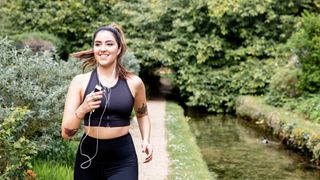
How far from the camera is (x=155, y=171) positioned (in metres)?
8.81

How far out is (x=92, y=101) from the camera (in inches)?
135

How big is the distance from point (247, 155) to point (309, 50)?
14.9 feet

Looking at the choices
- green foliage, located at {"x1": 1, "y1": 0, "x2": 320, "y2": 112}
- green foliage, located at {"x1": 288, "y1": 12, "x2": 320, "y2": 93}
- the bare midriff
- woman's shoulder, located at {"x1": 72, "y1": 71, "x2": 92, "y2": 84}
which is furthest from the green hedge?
woman's shoulder, located at {"x1": 72, "y1": 71, "x2": 92, "y2": 84}

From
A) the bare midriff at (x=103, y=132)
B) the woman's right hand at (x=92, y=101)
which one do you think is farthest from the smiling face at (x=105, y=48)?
the bare midriff at (x=103, y=132)

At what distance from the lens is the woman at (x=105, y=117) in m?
3.65

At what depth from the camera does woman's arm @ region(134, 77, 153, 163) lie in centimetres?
388

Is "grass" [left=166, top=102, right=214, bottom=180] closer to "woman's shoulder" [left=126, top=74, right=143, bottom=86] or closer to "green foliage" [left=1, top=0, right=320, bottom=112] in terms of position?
"woman's shoulder" [left=126, top=74, right=143, bottom=86]

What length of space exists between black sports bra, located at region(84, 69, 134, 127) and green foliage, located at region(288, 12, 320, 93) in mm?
11517

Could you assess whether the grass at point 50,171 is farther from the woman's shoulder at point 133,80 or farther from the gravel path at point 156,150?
the woman's shoulder at point 133,80

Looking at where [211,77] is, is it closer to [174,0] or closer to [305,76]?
[174,0]

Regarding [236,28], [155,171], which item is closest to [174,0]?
[236,28]

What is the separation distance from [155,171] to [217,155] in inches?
128

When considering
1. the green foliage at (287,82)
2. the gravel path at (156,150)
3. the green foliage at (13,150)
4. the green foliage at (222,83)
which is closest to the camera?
the green foliage at (13,150)

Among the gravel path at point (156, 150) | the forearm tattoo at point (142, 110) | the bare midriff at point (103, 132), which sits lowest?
the gravel path at point (156, 150)
